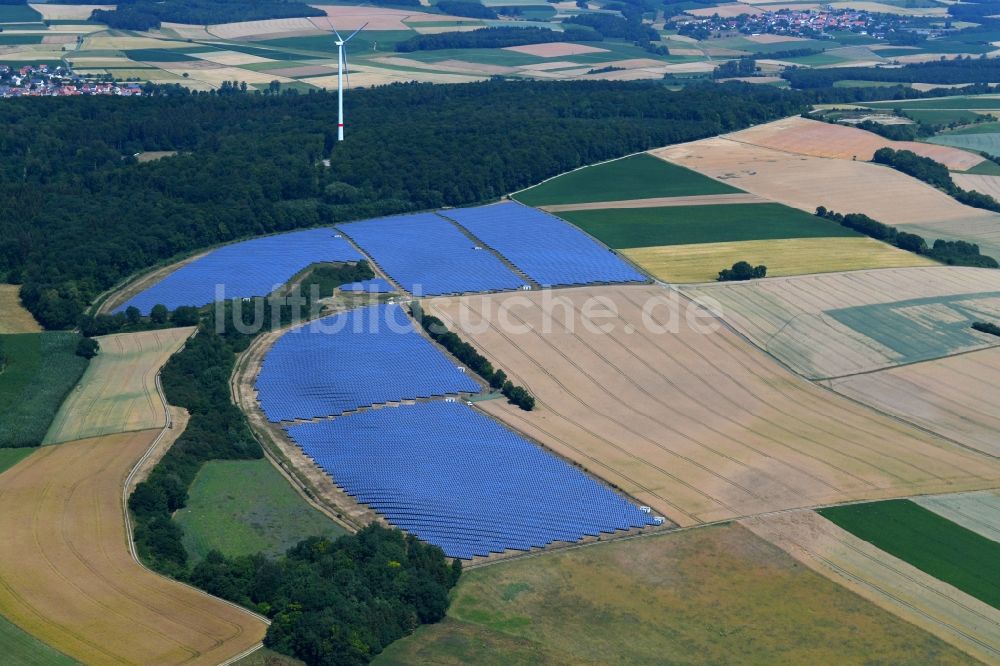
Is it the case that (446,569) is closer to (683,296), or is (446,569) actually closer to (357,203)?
(683,296)

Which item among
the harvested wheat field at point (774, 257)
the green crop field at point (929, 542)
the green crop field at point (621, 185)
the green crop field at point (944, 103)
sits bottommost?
the green crop field at point (929, 542)

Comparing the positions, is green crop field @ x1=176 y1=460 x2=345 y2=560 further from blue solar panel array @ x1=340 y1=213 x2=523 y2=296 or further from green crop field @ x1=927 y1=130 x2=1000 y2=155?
green crop field @ x1=927 y1=130 x2=1000 y2=155

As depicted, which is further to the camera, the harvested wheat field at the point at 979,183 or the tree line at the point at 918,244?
the harvested wheat field at the point at 979,183

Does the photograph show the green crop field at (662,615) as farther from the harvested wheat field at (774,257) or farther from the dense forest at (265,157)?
the dense forest at (265,157)

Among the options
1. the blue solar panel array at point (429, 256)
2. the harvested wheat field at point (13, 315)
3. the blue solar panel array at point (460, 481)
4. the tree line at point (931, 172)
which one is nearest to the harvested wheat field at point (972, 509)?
the blue solar panel array at point (460, 481)

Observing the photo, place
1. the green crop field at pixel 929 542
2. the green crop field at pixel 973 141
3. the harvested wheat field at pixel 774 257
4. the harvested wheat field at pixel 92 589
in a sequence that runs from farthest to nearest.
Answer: the green crop field at pixel 973 141, the harvested wheat field at pixel 774 257, the green crop field at pixel 929 542, the harvested wheat field at pixel 92 589
